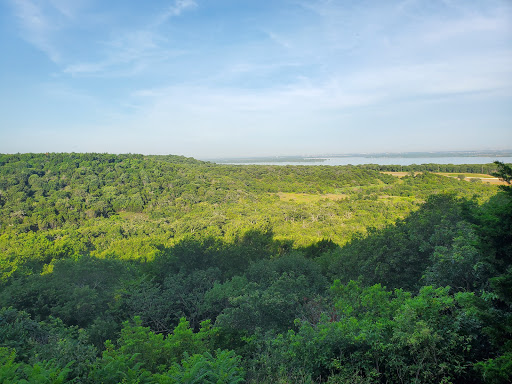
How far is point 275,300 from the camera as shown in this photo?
11359 millimetres

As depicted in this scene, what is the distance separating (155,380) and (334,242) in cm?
2431

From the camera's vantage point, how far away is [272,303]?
11.5 m

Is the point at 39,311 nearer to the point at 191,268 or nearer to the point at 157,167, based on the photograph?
the point at 191,268

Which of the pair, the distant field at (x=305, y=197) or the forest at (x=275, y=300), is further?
the distant field at (x=305, y=197)

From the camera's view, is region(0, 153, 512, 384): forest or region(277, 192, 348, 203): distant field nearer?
region(0, 153, 512, 384): forest

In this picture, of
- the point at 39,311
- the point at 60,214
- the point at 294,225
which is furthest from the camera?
the point at 60,214

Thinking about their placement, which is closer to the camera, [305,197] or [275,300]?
[275,300]

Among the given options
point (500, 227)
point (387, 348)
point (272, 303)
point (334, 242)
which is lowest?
point (334, 242)

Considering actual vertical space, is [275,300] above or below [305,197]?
above

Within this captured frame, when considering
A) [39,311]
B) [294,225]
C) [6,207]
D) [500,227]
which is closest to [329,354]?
[500,227]

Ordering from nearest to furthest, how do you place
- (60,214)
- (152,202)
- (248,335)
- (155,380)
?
(155,380), (248,335), (60,214), (152,202)

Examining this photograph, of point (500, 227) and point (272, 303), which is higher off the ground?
point (500, 227)

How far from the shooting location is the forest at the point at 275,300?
631 centimetres

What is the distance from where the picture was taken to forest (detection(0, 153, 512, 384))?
631 cm
